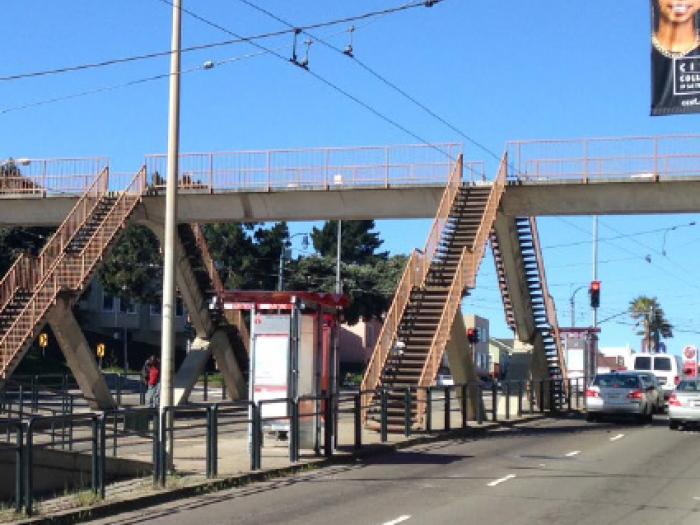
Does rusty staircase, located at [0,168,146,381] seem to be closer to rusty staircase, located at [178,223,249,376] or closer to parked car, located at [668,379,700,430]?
rusty staircase, located at [178,223,249,376]

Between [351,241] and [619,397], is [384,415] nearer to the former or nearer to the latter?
[619,397]

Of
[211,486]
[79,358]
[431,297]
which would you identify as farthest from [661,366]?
[211,486]

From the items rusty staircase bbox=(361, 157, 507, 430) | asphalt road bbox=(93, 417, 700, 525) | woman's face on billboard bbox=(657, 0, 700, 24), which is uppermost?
woman's face on billboard bbox=(657, 0, 700, 24)

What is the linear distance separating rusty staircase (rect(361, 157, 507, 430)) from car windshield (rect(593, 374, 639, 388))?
18.8 ft

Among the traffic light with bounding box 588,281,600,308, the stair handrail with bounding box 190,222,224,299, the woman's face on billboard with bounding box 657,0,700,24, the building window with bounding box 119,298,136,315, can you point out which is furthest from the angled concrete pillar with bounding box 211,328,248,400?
the building window with bounding box 119,298,136,315

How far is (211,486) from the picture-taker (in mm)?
14523

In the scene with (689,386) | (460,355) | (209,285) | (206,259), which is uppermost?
(206,259)

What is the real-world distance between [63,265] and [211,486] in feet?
60.5

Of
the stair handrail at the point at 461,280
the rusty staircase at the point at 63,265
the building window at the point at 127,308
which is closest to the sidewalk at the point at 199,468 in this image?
the stair handrail at the point at 461,280

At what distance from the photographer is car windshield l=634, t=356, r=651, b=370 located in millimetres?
41094

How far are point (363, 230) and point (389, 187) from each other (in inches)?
2108

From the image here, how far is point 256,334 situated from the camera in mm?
18625

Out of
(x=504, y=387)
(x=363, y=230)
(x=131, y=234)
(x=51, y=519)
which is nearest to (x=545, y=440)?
(x=504, y=387)

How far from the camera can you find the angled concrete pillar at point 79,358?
31781mm
